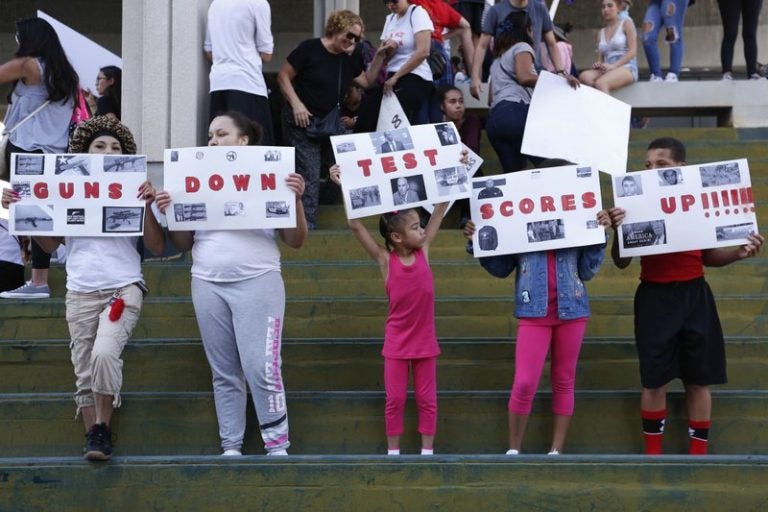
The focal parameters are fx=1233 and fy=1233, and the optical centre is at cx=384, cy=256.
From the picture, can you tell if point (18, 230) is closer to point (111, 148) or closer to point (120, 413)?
point (111, 148)

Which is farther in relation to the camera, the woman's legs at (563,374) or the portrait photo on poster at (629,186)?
the portrait photo on poster at (629,186)

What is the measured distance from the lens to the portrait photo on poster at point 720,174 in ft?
20.2

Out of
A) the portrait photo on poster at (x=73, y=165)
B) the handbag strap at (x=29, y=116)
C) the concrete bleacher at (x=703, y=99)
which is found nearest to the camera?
the portrait photo on poster at (x=73, y=165)

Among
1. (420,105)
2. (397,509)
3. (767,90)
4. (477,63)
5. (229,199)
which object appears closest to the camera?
(397,509)

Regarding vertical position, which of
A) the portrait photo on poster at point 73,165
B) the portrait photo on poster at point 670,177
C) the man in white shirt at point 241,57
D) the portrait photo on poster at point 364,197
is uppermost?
the man in white shirt at point 241,57

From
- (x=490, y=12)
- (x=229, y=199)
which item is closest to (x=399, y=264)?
(x=229, y=199)

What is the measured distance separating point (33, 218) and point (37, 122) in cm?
222

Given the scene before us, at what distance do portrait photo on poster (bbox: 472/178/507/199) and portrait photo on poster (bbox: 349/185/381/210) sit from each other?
53cm

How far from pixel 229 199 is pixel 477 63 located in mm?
4447

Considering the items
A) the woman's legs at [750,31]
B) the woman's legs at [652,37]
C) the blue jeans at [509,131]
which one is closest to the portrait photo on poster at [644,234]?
the blue jeans at [509,131]

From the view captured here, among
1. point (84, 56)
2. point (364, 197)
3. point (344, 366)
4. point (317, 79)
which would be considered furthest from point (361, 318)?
point (84, 56)

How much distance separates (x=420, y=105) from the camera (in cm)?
915

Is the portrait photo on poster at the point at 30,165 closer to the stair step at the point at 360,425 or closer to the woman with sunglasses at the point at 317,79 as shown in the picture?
the stair step at the point at 360,425

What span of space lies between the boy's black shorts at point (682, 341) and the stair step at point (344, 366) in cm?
61
